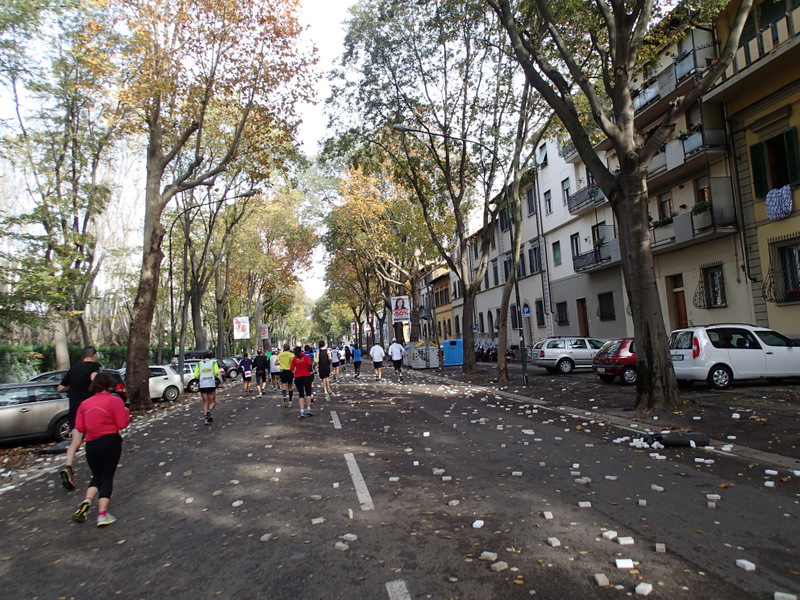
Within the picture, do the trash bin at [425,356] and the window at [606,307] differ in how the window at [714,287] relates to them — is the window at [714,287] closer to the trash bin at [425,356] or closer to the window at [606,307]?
the window at [606,307]

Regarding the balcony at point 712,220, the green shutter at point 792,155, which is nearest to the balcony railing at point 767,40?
the green shutter at point 792,155

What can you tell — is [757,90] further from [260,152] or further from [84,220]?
[84,220]

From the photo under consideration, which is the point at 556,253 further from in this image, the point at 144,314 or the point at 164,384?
the point at 144,314

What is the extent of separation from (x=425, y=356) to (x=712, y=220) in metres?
17.4

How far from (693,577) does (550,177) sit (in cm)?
3142

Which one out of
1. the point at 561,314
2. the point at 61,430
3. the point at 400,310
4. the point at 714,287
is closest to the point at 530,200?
the point at 561,314

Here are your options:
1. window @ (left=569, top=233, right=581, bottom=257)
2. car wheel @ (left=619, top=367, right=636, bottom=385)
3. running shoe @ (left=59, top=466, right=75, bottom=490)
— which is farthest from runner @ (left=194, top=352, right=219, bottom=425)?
window @ (left=569, top=233, right=581, bottom=257)

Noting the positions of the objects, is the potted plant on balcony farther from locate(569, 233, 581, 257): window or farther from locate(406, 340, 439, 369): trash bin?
locate(406, 340, 439, 369): trash bin

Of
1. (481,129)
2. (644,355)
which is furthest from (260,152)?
(644,355)

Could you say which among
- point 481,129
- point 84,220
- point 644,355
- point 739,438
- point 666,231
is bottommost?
point 739,438

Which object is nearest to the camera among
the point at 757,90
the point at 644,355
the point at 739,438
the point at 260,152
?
the point at 739,438

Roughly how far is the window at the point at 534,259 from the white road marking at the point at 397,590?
3292 cm

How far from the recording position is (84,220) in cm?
2381

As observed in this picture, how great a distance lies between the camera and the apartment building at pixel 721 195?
16375mm
